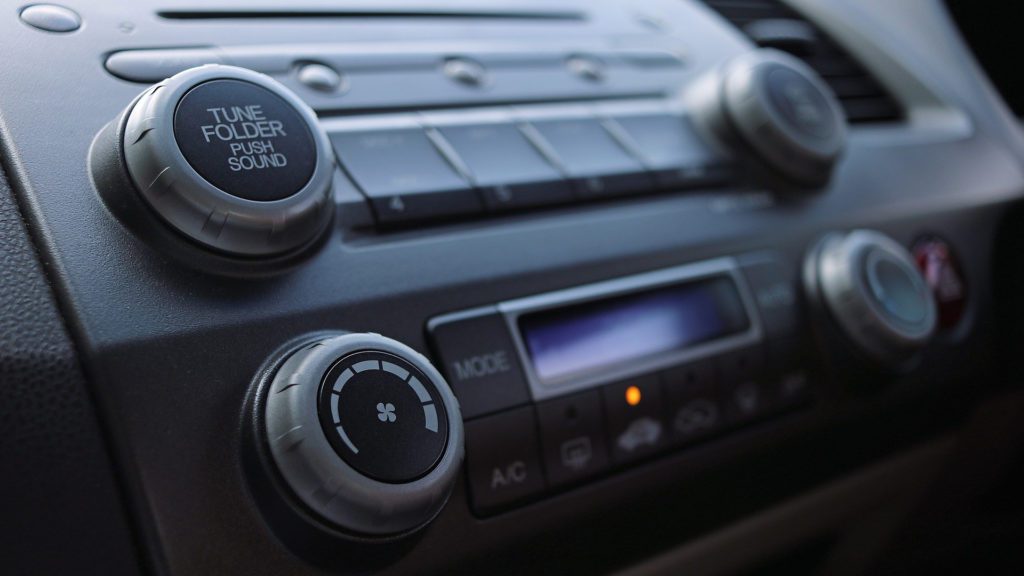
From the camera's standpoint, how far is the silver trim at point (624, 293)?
1.82 feet

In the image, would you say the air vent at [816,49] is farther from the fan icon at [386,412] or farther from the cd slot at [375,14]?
the fan icon at [386,412]

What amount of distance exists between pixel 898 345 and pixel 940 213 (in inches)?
7.8

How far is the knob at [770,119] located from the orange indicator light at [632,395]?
25 cm

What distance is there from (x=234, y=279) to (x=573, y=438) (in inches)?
8.6

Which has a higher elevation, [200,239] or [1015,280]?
[200,239]

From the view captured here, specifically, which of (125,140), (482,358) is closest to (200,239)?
(125,140)

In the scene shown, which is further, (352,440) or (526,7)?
(526,7)

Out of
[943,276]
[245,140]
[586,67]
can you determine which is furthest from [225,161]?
[943,276]

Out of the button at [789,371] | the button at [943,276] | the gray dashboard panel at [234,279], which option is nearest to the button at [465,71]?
the gray dashboard panel at [234,279]

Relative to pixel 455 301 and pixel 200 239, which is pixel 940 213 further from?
pixel 200 239

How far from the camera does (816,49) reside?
0.98 m

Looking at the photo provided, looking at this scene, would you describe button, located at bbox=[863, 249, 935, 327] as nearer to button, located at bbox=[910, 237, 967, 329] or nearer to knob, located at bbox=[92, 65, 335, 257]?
button, located at bbox=[910, 237, 967, 329]

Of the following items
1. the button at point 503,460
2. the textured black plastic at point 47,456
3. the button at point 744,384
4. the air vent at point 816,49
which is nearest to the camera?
the textured black plastic at point 47,456

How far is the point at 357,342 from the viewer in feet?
1.53
